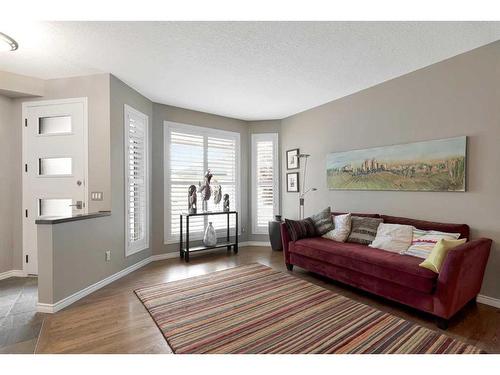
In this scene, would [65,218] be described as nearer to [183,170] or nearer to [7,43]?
[7,43]

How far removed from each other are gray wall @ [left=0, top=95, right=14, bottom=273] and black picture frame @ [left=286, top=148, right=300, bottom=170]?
14.3 feet

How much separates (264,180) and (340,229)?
6.99 feet

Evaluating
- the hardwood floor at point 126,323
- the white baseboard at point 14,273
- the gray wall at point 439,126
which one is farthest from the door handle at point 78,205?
the gray wall at point 439,126

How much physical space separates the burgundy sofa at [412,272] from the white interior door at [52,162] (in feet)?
10.7

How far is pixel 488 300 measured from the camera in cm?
244

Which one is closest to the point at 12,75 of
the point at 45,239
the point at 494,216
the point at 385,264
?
the point at 45,239

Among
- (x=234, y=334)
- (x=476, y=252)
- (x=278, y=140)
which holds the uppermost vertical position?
(x=278, y=140)

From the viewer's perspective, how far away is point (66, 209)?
3.25m

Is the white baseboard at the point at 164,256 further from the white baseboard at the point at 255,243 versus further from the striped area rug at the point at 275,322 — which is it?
the white baseboard at the point at 255,243

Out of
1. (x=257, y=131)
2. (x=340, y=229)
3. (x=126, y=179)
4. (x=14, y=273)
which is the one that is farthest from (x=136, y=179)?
(x=340, y=229)

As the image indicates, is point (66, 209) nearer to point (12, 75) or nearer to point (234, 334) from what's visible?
point (12, 75)

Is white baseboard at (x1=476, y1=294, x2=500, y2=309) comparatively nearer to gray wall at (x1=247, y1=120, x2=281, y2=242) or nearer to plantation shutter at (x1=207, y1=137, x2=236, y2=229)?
gray wall at (x1=247, y1=120, x2=281, y2=242)
